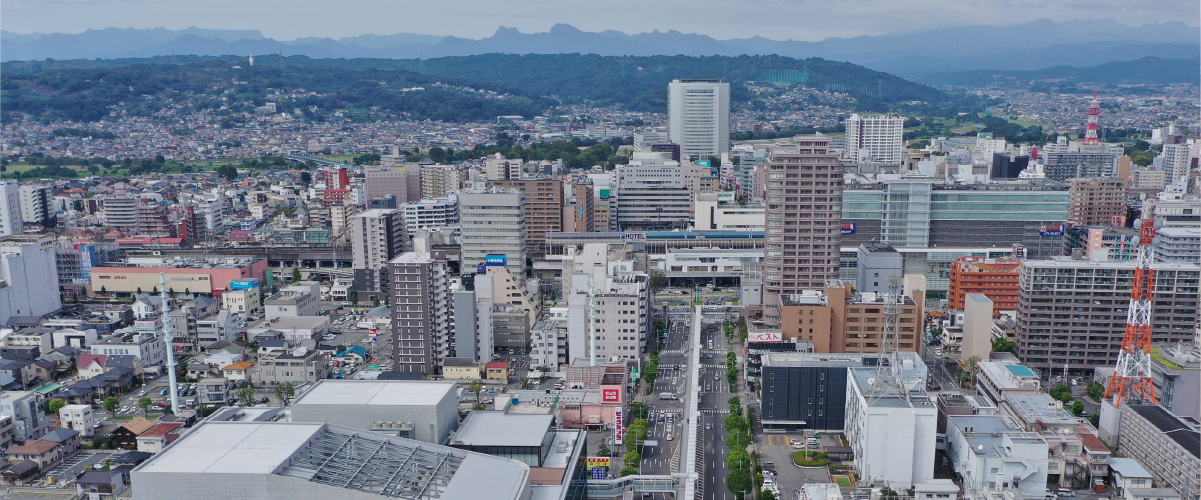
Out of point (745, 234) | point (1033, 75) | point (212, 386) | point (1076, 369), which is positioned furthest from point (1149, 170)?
point (1033, 75)

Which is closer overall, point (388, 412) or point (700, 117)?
point (388, 412)

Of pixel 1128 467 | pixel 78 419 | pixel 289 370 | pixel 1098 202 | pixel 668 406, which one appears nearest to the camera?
pixel 1128 467

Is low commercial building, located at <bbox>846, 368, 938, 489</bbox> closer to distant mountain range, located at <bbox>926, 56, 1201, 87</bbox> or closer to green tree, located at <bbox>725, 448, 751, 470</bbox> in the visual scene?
green tree, located at <bbox>725, 448, 751, 470</bbox>

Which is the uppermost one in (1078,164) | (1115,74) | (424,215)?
(1115,74)

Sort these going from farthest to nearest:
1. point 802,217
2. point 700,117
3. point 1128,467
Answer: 1. point 700,117
2. point 802,217
3. point 1128,467

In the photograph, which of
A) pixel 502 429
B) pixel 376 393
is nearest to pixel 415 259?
pixel 376 393

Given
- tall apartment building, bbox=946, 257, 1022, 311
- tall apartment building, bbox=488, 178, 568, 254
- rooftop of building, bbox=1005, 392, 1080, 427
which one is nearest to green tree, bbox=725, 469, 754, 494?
rooftop of building, bbox=1005, 392, 1080, 427

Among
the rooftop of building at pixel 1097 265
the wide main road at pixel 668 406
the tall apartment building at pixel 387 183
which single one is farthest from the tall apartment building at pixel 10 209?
the rooftop of building at pixel 1097 265

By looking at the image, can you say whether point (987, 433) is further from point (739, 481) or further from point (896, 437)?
point (739, 481)
